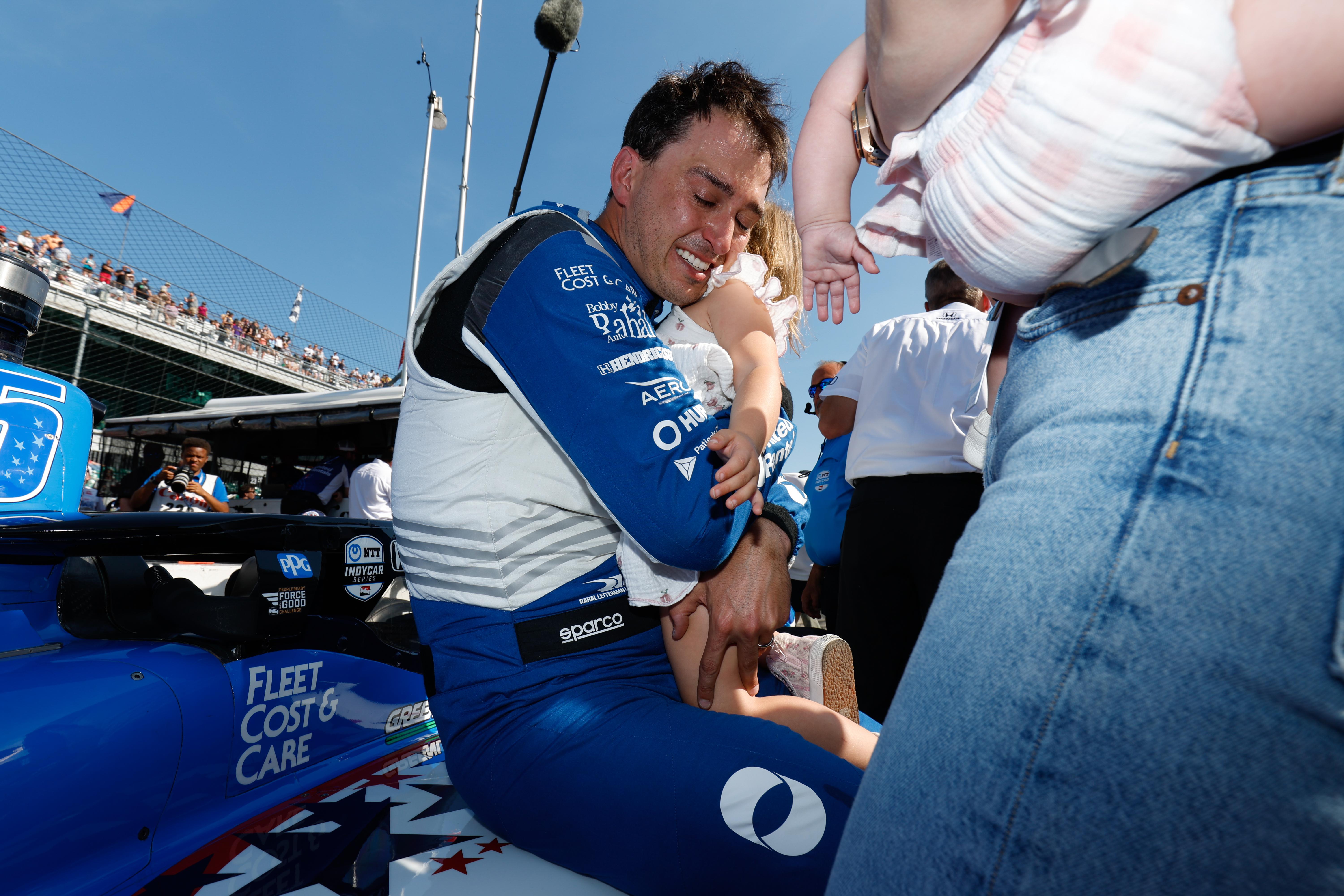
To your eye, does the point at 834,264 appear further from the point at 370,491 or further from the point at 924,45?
the point at 370,491

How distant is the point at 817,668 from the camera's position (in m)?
1.54

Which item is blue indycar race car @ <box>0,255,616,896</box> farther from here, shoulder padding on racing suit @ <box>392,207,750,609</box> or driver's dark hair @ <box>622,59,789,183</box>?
driver's dark hair @ <box>622,59,789,183</box>

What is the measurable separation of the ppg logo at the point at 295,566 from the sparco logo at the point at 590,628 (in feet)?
3.27

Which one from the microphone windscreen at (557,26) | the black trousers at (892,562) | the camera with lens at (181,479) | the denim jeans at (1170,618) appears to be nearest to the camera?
the denim jeans at (1170,618)

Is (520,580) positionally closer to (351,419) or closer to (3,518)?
(3,518)

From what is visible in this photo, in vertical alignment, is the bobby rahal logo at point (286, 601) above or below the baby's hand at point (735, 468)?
below

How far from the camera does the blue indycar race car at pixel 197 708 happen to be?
112cm

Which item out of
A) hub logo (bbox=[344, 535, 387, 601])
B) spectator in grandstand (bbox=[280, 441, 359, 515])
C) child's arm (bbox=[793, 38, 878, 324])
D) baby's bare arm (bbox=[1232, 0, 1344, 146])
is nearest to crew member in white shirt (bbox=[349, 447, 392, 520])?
spectator in grandstand (bbox=[280, 441, 359, 515])

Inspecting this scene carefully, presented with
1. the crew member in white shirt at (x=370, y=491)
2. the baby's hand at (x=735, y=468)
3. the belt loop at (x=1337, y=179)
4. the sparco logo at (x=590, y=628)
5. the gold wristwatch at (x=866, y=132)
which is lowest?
the sparco logo at (x=590, y=628)

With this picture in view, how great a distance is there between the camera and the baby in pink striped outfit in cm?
49

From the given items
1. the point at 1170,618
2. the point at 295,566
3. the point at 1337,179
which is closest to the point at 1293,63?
the point at 1337,179

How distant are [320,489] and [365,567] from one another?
7.09 m

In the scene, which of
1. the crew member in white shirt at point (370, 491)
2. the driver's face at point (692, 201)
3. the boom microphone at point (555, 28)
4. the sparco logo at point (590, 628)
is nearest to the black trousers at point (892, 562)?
the driver's face at point (692, 201)

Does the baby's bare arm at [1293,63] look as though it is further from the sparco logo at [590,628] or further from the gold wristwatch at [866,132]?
the sparco logo at [590,628]
